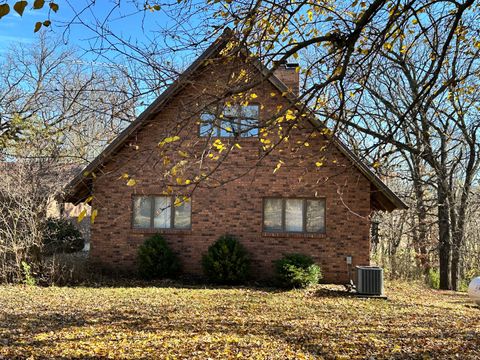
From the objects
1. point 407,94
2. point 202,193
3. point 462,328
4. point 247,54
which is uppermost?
point 407,94

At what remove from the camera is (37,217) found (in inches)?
483

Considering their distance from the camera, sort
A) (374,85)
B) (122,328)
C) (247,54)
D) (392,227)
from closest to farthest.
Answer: (247,54), (122,328), (374,85), (392,227)

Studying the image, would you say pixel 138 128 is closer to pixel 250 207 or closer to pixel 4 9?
pixel 250 207

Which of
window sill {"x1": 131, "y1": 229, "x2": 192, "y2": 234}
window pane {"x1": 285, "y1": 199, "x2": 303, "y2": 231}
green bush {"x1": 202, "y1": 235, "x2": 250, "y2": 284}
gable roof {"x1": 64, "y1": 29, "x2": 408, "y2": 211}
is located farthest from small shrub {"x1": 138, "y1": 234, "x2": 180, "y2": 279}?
window pane {"x1": 285, "y1": 199, "x2": 303, "y2": 231}

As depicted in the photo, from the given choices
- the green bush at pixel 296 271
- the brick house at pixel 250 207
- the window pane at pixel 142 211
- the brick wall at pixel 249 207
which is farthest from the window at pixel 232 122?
the green bush at pixel 296 271

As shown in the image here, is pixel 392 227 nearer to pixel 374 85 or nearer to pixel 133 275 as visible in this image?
pixel 374 85

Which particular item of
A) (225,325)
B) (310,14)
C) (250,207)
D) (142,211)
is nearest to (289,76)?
(250,207)

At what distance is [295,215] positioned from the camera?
46.1 ft

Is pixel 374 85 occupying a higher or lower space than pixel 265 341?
higher

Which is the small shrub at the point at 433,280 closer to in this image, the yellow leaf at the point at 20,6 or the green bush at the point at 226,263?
the green bush at the point at 226,263

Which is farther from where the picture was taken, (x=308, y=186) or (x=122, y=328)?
(x=308, y=186)

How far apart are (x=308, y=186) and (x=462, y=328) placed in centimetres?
636

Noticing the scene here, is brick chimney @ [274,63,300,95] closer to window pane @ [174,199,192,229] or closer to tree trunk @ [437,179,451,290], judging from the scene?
window pane @ [174,199,192,229]

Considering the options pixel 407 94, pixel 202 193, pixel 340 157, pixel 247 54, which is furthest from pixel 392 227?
pixel 247 54
